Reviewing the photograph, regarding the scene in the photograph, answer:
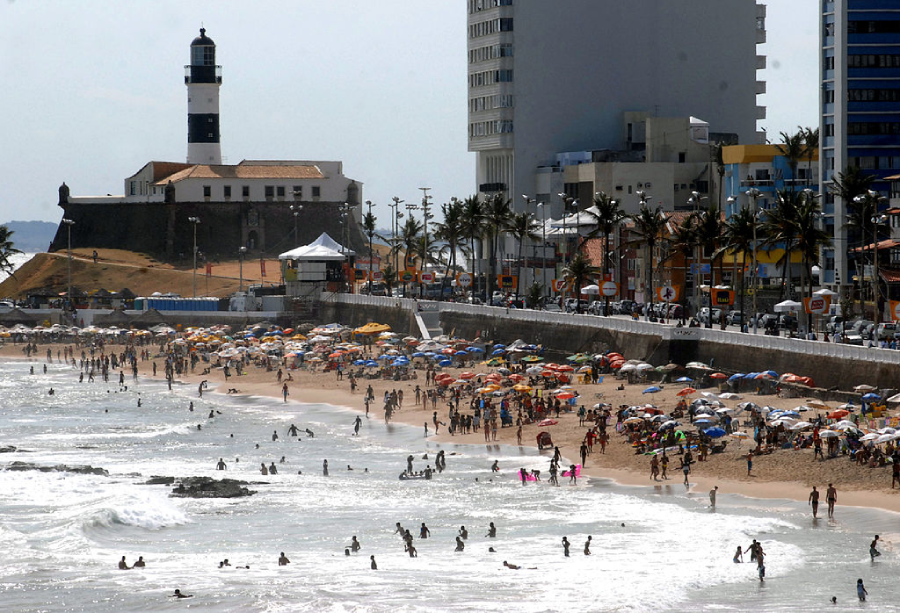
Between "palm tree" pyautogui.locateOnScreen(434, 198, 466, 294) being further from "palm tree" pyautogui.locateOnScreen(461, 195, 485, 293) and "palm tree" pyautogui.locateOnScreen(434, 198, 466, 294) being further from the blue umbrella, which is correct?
the blue umbrella

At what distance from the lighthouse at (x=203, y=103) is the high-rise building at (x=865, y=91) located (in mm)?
75774

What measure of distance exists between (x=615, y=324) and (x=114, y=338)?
46975 millimetres

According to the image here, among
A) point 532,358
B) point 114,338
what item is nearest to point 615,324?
point 532,358

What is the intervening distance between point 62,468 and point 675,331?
27.2 meters

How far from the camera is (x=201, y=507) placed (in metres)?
42.5

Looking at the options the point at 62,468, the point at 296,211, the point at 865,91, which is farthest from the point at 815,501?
the point at 296,211

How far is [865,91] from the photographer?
75.2 m

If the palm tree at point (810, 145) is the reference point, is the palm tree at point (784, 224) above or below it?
below

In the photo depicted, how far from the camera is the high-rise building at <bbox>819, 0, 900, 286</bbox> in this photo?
74.8 metres

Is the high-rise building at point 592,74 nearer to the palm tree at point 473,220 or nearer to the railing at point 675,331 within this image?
the palm tree at point 473,220

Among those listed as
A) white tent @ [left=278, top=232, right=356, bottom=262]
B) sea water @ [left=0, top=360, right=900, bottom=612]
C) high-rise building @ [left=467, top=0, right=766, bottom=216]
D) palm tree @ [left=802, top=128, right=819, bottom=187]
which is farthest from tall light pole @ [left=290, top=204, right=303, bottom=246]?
sea water @ [left=0, top=360, right=900, bottom=612]

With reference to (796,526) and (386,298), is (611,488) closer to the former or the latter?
(796,526)

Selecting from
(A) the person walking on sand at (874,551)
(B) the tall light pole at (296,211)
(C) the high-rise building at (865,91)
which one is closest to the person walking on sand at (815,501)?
(A) the person walking on sand at (874,551)

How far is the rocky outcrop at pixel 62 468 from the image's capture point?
48625 millimetres
